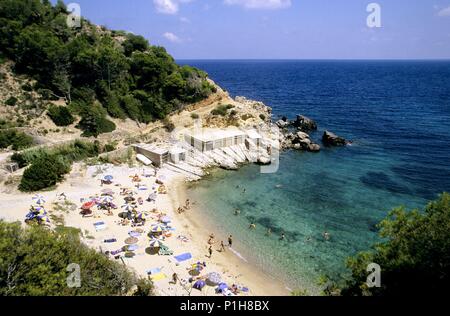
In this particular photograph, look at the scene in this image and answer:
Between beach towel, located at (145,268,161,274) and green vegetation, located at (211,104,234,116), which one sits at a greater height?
green vegetation, located at (211,104,234,116)

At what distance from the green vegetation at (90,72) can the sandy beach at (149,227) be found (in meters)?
12.9

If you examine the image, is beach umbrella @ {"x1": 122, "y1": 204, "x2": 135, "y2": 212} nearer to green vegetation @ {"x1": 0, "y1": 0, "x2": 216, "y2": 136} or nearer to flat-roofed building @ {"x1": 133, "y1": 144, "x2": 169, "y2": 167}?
flat-roofed building @ {"x1": 133, "y1": 144, "x2": 169, "y2": 167}

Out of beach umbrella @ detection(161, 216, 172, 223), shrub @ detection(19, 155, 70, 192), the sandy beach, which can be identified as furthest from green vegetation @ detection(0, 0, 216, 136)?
beach umbrella @ detection(161, 216, 172, 223)

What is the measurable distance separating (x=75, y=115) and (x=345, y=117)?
58948 millimetres

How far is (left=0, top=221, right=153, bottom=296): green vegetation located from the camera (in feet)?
45.1

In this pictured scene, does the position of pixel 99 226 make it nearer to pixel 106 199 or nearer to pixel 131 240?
pixel 106 199

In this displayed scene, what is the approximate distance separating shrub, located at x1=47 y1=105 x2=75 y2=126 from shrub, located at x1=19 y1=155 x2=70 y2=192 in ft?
38.0

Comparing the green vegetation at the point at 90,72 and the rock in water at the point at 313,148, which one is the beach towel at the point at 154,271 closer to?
the green vegetation at the point at 90,72

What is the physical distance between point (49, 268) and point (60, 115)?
3461cm

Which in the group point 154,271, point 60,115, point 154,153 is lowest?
point 154,271

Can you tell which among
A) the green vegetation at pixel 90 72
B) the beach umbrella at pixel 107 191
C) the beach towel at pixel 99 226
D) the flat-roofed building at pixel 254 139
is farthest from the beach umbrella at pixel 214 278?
the green vegetation at pixel 90 72

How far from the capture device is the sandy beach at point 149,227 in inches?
864

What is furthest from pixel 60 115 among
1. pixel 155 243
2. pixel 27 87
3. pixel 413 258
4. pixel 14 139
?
pixel 413 258

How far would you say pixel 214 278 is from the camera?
21406mm
